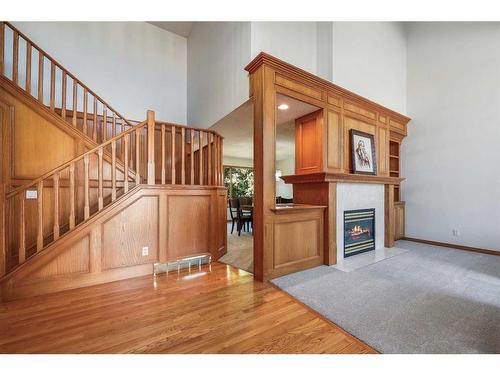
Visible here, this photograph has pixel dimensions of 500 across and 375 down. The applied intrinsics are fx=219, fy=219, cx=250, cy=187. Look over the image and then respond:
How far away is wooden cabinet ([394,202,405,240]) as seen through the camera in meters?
4.84

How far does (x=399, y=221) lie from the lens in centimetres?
490

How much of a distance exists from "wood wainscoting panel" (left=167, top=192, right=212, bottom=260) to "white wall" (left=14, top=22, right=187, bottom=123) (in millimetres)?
3045

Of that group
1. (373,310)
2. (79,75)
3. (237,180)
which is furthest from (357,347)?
(237,180)

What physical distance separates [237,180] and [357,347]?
24.8 feet

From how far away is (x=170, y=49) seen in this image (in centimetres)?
557

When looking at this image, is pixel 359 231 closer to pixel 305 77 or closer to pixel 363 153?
pixel 363 153

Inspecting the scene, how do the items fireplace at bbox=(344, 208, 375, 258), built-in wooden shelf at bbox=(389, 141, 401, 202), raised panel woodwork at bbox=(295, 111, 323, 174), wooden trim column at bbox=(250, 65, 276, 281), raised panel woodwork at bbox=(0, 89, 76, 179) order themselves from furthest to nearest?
built-in wooden shelf at bbox=(389, 141, 401, 202)
fireplace at bbox=(344, 208, 375, 258)
raised panel woodwork at bbox=(295, 111, 323, 174)
raised panel woodwork at bbox=(0, 89, 76, 179)
wooden trim column at bbox=(250, 65, 276, 281)

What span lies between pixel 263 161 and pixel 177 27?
4.92 m

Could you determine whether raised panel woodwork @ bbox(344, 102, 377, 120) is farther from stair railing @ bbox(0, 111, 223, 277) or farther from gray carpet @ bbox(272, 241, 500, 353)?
gray carpet @ bbox(272, 241, 500, 353)

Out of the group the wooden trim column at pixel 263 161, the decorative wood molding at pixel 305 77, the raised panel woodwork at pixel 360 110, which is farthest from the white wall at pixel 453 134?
the wooden trim column at pixel 263 161

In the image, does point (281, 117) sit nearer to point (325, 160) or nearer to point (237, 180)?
point (325, 160)

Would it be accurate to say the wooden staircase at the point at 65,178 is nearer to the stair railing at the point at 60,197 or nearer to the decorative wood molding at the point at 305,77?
the stair railing at the point at 60,197

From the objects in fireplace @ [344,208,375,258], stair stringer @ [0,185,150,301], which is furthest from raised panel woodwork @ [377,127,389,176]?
stair stringer @ [0,185,150,301]

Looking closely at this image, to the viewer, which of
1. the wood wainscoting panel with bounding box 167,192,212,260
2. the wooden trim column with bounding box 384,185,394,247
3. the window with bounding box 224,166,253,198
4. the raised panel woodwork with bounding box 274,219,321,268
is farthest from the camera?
the window with bounding box 224,166,253,198
